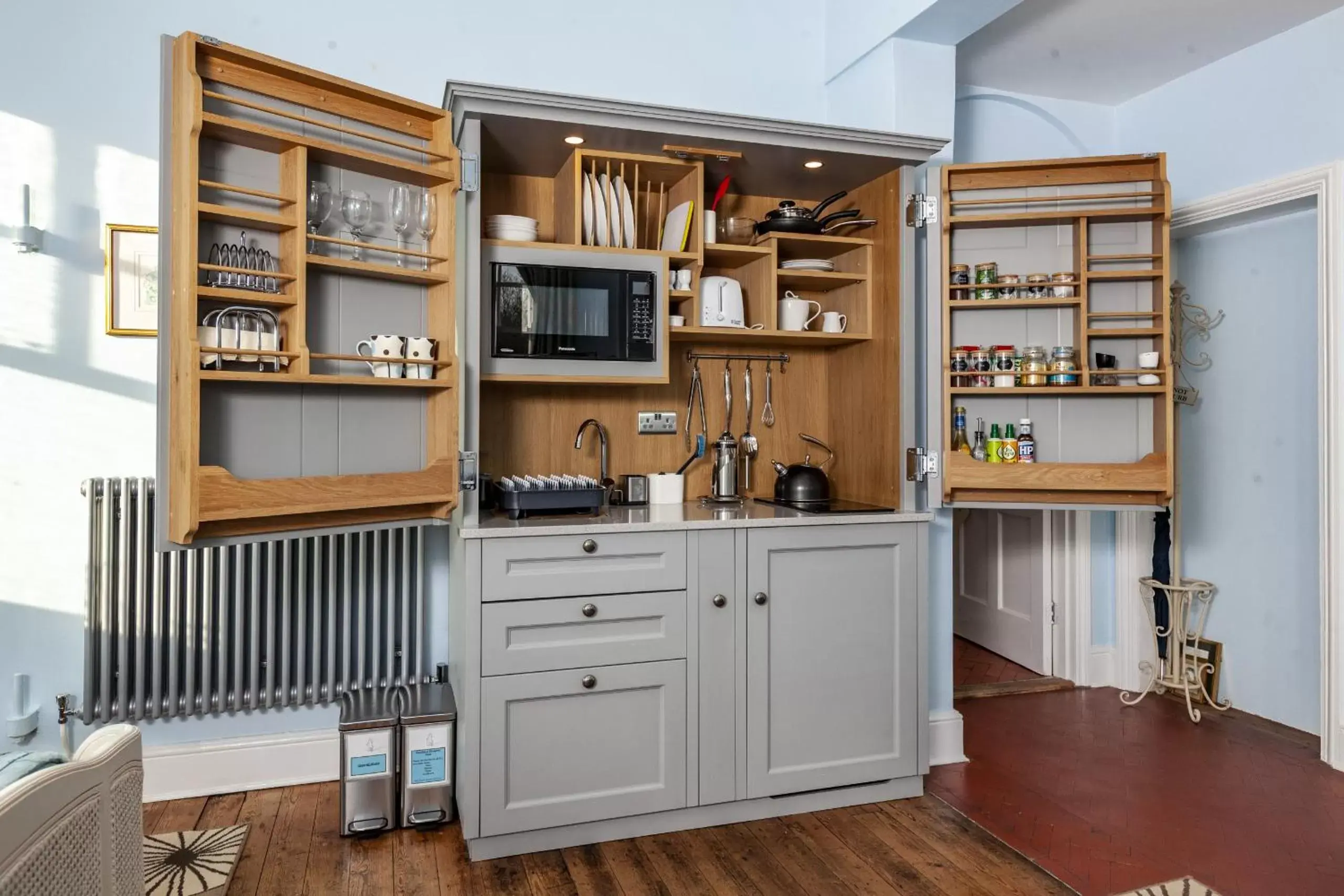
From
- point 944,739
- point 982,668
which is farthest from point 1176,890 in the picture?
point 982,668

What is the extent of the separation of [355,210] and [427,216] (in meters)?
0.18

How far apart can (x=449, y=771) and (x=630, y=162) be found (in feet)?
6.32

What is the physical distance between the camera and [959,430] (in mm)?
2893

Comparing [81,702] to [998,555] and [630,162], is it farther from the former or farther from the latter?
[998,555]

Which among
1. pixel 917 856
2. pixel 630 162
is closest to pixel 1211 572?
pixel 917 856

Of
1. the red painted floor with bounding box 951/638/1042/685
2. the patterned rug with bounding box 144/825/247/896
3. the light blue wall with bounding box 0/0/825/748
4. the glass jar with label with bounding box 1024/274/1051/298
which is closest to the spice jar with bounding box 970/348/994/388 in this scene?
the glass jar with label with bounding box 1024/274/1051/298

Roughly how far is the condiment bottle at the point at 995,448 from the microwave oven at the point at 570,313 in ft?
3.75

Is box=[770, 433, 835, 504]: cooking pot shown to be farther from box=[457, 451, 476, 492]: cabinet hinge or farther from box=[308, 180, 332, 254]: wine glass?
box=[308, 180, 332, 254]: wine glass

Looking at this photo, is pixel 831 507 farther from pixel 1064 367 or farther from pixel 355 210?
pixel 355 210

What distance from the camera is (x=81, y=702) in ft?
8.54

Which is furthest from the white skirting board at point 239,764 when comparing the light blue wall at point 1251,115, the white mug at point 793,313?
the light blue wall at point 1251,115

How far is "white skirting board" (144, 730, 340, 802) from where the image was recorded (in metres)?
2.68

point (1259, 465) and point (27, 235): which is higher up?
point (27, 235)

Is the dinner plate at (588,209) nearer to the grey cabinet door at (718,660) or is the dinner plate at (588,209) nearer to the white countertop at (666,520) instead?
the white countertop at (666,520)
